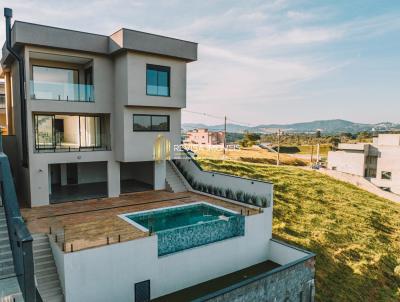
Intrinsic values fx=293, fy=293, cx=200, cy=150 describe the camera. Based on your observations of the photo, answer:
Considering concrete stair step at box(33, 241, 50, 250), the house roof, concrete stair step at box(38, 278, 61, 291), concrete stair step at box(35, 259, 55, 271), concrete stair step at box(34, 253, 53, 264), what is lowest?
concrete stair step at box(38, 278, 61, 291)

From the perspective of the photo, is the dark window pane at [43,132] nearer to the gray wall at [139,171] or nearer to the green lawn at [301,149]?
the gray wall at [139,171]

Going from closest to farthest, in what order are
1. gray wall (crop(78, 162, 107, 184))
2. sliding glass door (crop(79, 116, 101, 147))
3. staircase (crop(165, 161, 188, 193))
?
sliding glass door (crop(79, 116, 101, 147)) → staircase (crop(165, 161, 188, 193)) → gray wall (crop(78, 162, 107, 184))

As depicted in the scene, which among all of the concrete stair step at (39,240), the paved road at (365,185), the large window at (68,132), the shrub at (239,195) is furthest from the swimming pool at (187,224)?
the paved road at (365,185)

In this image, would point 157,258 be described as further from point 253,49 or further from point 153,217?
point 253,49

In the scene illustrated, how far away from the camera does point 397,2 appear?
19594 mm

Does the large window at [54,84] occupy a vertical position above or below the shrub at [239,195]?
above

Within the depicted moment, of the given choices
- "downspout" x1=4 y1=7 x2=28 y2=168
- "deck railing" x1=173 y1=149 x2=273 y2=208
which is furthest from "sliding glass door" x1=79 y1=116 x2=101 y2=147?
"deck railing" x1=173 y1=149 x2=273 y2=208

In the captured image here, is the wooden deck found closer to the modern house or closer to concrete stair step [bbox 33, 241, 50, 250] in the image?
the modern house

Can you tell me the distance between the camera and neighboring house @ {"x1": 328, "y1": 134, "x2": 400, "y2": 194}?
138 feet

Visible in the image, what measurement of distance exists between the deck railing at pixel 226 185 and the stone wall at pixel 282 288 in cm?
347

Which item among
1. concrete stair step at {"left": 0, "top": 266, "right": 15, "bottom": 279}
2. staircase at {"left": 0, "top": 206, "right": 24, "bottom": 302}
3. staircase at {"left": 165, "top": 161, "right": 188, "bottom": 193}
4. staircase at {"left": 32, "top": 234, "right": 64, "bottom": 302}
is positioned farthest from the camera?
staircase at {"left": 165, "top": 161, "right": 188, "bottom": 193}

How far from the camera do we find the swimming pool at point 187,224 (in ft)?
38.0

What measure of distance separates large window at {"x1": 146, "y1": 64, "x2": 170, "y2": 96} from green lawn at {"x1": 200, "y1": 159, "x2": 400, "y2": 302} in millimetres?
12143

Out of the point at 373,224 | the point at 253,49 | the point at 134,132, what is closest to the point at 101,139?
the point at 134,132
